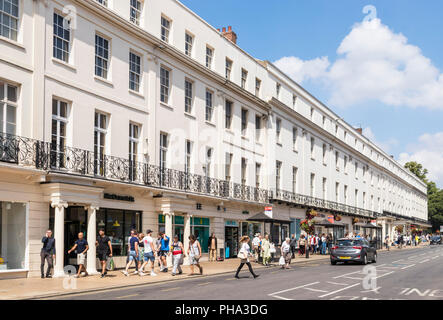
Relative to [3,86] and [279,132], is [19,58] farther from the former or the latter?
[279,132]

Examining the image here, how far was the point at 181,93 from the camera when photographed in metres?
30.2

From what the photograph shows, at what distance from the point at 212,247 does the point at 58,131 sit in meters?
12.9

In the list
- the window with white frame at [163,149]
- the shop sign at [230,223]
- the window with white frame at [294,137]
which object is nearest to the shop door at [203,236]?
the shop sign at [230,223]

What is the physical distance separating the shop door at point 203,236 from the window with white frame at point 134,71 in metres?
9.23

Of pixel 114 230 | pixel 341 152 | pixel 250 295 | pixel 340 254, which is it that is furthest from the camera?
pixel 341 152

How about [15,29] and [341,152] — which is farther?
[341,152]

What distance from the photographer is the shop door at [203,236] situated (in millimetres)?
31422

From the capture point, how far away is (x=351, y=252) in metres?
28.4

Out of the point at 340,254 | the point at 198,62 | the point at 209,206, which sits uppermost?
the point at 198,62

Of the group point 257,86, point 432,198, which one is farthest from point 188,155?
point 432,198

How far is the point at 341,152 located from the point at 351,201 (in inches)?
251

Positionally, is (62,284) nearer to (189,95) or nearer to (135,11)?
(135,11)

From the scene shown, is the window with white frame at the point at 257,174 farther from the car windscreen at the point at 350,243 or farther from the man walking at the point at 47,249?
the man walking at the point at 47,249
